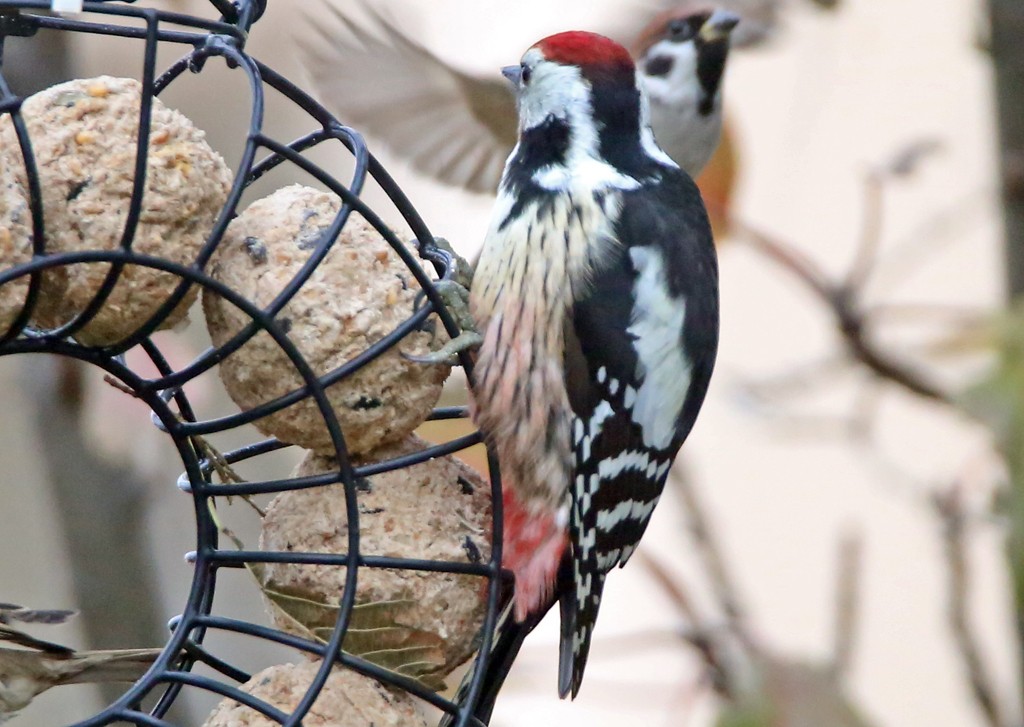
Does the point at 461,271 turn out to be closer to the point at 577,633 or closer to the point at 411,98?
the point at 577,633

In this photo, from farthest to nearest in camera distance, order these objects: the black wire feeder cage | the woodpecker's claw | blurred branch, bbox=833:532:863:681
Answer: blurred branch, bbox=833:532:863:681, the woodpecker's claw, the black wire feeder cage

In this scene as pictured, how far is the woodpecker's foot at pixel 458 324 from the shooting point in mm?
1130

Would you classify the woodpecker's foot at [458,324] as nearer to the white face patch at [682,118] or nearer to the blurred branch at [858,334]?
the blurred branch at [858,334]

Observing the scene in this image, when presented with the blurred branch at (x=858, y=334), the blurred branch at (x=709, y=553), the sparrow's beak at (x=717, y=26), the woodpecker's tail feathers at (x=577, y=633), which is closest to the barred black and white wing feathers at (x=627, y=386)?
the woodpecker's tail feathers at (x=577, y=633)

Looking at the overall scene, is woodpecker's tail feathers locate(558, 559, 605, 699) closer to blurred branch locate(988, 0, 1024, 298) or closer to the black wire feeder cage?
the black wire feeder cage

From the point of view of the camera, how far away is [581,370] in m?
1.31

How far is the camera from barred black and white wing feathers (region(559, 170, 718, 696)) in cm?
130

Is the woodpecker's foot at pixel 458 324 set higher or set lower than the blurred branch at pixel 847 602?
higher

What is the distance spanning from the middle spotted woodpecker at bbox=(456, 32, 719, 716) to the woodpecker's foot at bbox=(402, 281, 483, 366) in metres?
0.02

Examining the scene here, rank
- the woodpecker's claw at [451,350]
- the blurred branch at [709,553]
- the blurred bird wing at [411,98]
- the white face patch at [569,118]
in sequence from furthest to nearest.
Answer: the blurred branch at [709,553] → the blurred bird wing at [411,98] → the white face patch at [569,118] → the woodpecker's claw at [451,350]

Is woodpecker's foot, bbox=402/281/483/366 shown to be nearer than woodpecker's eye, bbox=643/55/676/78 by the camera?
Yes

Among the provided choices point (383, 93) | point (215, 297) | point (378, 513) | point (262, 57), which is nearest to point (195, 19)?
point (215, 297)

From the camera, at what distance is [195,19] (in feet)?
3.24

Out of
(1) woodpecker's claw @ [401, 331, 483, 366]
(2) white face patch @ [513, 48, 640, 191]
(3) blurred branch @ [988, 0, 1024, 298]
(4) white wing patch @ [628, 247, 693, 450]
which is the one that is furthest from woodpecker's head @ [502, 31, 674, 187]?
(3) blurred branch @ [988, 0, 1024, 298]
